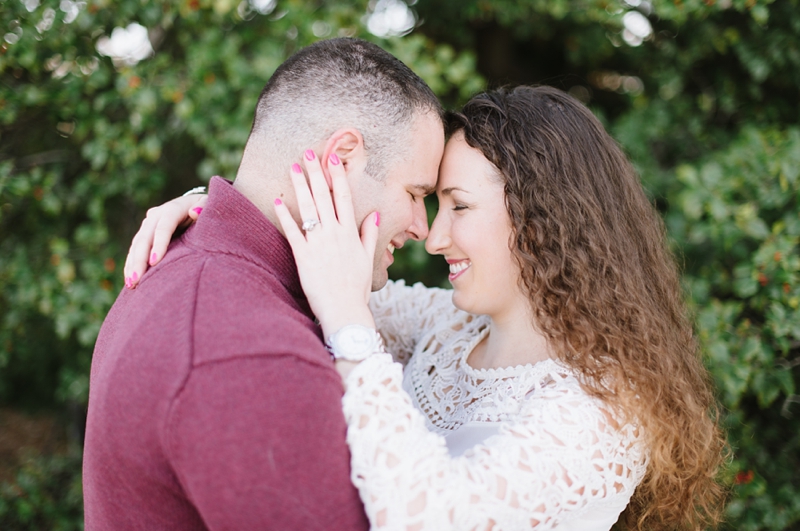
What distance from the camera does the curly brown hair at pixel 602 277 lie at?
1763 mm

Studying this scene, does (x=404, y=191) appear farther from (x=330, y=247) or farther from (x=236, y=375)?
(x=236, y=375)

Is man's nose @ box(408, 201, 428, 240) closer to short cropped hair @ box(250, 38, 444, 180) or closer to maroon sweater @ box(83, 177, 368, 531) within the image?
short cropped hair @ box(250, 38, 444, 180)

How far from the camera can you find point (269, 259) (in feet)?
5.27

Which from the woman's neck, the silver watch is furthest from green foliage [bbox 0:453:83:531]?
the silver watch

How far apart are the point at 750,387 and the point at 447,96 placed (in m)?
2.55

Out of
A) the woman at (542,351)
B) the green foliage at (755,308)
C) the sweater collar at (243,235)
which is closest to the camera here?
the woman at (542,351)

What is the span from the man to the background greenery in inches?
45.4

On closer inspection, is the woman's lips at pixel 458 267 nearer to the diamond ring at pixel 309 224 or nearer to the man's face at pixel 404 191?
the man's face at pixel 404 191

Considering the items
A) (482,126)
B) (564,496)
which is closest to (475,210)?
(482,126)

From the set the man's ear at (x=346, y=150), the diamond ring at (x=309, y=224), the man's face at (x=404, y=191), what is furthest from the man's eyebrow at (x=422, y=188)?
the diamond ring at (x=309, y=224)

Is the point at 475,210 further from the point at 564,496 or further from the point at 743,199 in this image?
the point at 743,199

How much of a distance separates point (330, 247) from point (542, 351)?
2.70ft

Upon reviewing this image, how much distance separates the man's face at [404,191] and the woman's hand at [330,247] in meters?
0.10

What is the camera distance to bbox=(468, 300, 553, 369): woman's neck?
6.34ft
